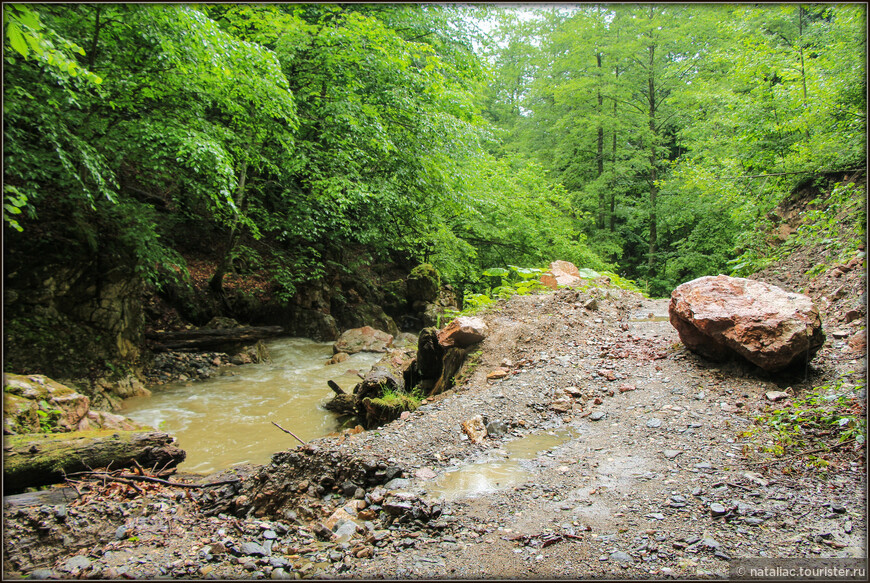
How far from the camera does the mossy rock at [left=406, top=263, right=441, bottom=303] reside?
15367 millimetres

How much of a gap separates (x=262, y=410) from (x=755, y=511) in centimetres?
702

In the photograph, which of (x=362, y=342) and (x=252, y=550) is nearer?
(x=252, y=550)

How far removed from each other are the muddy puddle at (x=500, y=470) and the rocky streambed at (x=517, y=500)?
20 mm

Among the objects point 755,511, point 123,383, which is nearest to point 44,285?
point 123,383

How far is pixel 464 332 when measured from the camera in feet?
20.7

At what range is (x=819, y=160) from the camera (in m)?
5.92

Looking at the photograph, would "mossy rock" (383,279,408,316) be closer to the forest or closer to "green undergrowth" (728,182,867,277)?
the forest

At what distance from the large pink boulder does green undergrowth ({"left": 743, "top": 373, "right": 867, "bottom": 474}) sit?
1.46 feet

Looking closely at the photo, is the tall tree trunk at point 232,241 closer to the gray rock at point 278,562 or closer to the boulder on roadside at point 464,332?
the boulder on roadside at point 464,332

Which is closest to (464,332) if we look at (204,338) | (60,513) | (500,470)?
(500,470)

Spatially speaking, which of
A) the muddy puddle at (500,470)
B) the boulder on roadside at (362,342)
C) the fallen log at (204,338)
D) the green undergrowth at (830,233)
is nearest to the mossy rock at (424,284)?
the boulder on roadside at (362,342)

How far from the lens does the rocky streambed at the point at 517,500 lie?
2.21 m

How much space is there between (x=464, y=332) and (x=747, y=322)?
11.2ft

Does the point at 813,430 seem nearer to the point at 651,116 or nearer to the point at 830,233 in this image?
the point at 830,233
